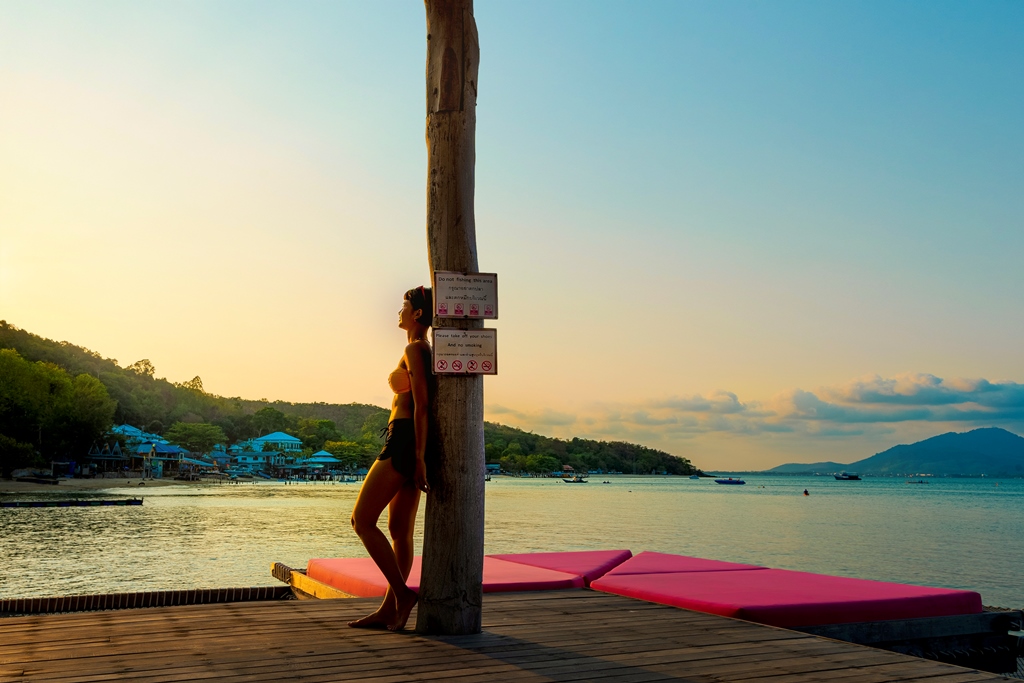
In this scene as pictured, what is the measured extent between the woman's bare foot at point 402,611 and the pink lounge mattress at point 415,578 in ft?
4.28

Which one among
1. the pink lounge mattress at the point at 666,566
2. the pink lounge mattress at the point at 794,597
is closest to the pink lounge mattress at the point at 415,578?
the pink lounge mattress at the point at 794,597

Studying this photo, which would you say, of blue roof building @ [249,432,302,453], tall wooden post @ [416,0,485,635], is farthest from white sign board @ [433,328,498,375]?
blue roof building @ [249,432,302,453]

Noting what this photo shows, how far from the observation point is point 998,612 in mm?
5898

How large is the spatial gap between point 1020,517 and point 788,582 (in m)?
72.4

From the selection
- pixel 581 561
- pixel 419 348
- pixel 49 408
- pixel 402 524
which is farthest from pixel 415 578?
pixel 49 408

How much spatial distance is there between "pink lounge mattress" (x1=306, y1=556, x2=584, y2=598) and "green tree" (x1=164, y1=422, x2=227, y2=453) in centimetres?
11573

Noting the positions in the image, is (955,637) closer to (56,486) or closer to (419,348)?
(419,348)

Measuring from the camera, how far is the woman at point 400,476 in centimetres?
471

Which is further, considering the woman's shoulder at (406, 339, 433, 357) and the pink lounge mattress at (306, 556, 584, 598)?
the pink lounge mattress at (306, 556, 584, 598)

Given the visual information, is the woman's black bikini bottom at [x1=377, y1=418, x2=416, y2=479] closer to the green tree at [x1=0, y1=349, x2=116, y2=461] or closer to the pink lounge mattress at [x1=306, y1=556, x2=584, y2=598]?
the pink lounge mattress at [x1=306, y1=556, x2=584, y2=598]

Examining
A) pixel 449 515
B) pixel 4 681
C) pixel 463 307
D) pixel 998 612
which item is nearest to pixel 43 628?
pixel 4 681

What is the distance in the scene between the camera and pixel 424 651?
13.4 feet

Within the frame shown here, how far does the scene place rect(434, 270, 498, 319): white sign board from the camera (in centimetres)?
472

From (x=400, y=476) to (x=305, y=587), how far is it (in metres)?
3.14
